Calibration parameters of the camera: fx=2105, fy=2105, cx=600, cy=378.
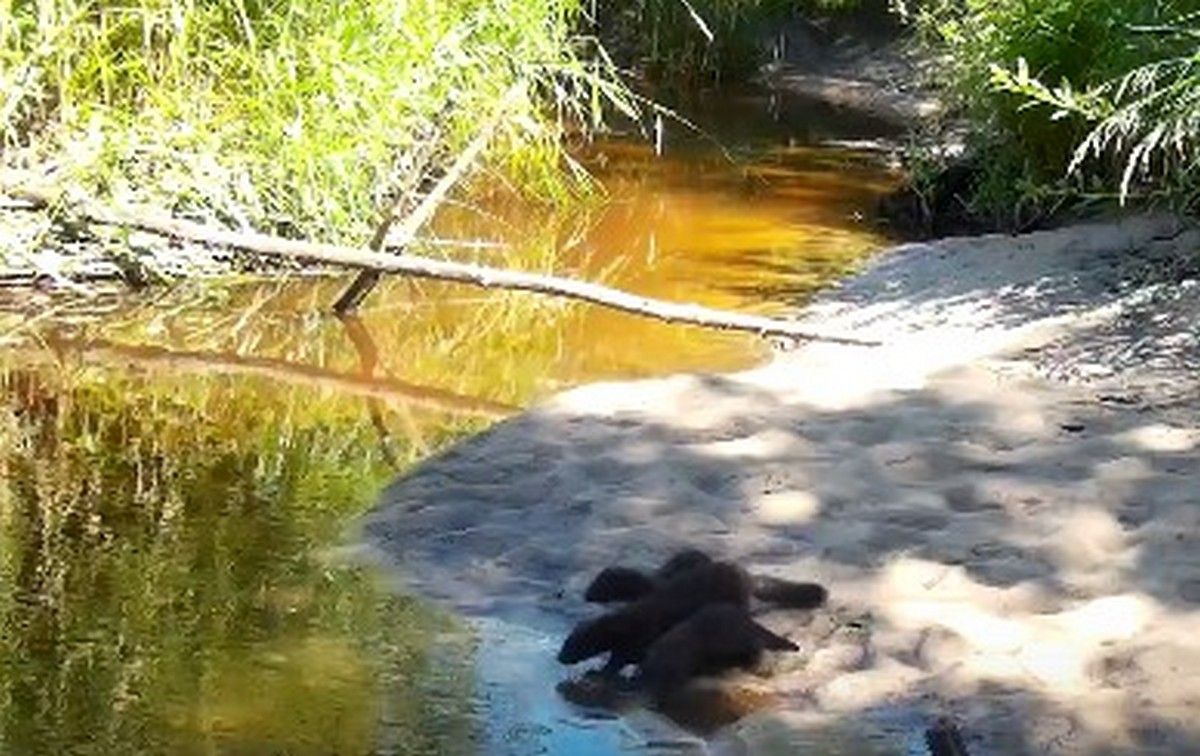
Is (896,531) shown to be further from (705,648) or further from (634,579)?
(705,648)

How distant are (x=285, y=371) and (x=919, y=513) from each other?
142 inches

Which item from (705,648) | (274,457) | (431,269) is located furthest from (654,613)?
(431,269)

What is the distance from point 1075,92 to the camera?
415 inches

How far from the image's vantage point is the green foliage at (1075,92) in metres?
8.53

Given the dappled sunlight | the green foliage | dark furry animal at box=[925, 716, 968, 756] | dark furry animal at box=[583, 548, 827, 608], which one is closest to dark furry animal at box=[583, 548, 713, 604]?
dark furry animal at box=[583, 548, 827, 608]

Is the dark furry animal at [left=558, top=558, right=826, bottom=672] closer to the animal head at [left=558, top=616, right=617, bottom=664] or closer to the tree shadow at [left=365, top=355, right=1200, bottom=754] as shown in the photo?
the animal head at [left=558, top=616, right=617, bottom=664]

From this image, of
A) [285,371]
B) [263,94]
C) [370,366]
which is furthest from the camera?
[263,94]

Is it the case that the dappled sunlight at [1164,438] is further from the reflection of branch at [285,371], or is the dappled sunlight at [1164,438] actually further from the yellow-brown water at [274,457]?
the reflection of branch at [285,371]

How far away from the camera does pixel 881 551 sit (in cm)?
600

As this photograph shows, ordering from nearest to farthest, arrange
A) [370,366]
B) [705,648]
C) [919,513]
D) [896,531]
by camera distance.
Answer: [705,648], [896,531], [919,513], [370,366]

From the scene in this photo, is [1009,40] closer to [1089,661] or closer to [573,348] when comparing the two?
[573,348]

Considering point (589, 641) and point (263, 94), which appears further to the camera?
point (263, 94)

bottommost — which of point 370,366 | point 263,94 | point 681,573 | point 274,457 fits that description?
point 370,366

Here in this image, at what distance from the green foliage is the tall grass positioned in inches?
97.8
